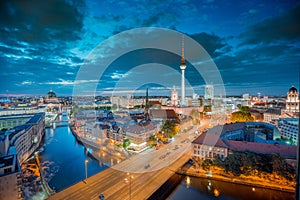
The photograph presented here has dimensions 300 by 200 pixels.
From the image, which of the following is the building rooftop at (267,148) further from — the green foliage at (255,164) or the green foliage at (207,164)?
the green foliage at (207,164)

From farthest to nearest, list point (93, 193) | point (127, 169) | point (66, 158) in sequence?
point (66, 158) < point (127, 169) < point (93, 193)

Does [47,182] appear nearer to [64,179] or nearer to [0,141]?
[64,179]

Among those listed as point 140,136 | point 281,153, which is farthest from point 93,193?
point 281,153

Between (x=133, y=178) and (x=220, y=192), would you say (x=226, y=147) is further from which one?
(x=133, y=178)

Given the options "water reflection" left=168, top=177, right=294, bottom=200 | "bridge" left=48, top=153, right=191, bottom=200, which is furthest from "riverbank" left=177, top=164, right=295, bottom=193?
"bridge" left=48, top=153, right=191, bottom=200

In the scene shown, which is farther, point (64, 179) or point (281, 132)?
point (281, 132)

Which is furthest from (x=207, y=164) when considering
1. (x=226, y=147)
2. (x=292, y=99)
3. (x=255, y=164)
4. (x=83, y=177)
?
(x=292, y=99)
